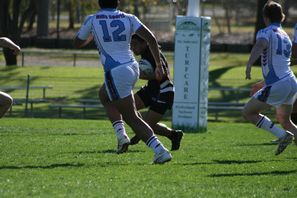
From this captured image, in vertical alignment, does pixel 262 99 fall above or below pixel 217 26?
above

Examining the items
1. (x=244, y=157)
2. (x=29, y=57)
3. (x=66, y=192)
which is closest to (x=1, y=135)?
(x=244, y=157)

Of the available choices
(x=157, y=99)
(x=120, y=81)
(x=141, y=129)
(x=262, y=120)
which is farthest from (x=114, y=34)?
(x=157, y=99)

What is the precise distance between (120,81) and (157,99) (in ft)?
9.14

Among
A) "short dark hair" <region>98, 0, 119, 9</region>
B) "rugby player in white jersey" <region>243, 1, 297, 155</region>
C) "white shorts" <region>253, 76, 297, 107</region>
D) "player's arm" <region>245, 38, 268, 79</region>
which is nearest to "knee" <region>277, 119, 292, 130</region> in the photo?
"rugby player in white jersey" <region>243, 1, 297, 155</region>

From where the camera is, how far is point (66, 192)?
8.88m

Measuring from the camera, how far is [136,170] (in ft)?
35.4

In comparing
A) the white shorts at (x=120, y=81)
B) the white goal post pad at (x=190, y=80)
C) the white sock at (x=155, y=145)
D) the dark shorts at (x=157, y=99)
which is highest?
the white shorts at (x=120, y=81)

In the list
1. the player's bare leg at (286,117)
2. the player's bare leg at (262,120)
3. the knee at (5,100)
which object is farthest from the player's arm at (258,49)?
the knee at (5,100)

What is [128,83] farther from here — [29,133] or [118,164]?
[29,133]

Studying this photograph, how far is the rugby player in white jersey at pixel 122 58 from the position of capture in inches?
444

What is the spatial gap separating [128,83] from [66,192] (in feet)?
8.90

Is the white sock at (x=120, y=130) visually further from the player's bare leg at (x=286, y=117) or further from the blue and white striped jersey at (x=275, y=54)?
the player's bare leg at (x=286, y=117)

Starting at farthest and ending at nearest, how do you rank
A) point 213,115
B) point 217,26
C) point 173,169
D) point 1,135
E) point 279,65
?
1. point 217,26
2. point 213,115
3. point 1,135
4. point 279,65
5. point 173,169

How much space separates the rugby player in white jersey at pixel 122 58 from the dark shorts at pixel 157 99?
99.1 inches
